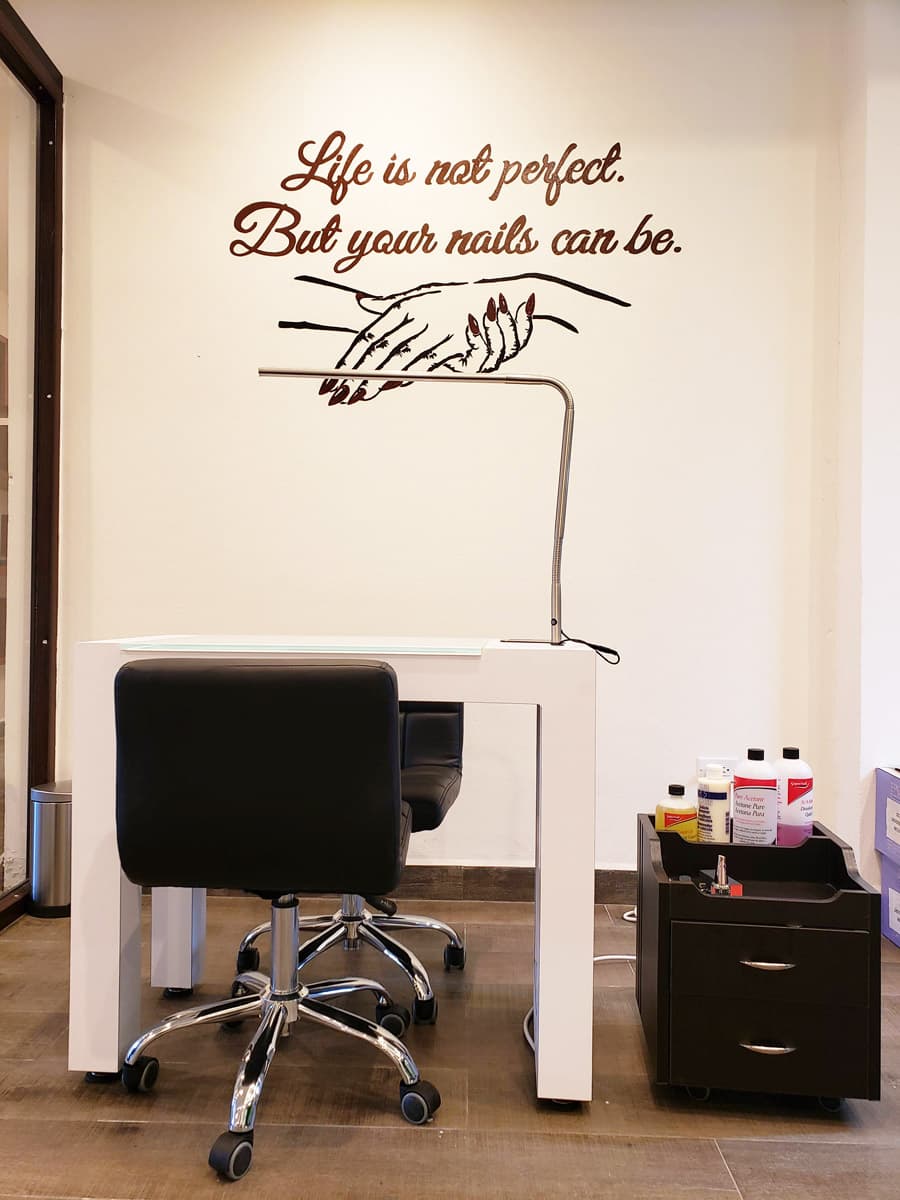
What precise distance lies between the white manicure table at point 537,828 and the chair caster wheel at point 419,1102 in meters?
0.20

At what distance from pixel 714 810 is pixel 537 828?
0.47 m

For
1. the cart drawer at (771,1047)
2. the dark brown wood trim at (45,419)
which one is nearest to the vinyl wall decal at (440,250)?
the dark brown wood trim at (45,419)

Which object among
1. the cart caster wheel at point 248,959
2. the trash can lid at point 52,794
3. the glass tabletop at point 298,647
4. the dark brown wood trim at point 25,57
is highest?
the dark brown wood trim at point 25,57

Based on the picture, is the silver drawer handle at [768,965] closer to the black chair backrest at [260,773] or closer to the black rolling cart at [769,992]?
the black rolling cart at [769,992]

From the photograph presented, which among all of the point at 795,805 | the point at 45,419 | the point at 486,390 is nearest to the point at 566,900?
the point at 795,805

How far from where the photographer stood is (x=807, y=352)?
8.92 ft

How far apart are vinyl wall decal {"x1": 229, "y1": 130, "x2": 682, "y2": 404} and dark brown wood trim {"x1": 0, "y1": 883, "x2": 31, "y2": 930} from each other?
5.69ft

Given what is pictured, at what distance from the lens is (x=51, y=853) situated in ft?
8.38

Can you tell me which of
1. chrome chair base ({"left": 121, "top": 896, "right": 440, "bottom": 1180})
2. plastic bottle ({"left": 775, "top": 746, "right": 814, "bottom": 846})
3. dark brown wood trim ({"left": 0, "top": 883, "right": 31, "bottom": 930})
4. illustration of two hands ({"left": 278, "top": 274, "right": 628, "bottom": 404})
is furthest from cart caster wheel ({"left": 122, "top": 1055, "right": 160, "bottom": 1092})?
illustration of two hands ({"left": 278, "top": 274, "right": 628, "bottom": 404})

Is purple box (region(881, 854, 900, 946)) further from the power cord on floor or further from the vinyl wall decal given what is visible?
the vinyl wall decal

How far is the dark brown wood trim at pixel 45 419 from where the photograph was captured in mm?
2697

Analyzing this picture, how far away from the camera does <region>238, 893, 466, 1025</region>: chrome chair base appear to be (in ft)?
6.29

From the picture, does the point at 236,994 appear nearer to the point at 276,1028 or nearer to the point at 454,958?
the point at 276,1028

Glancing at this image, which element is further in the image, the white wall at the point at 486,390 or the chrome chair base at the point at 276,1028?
the white wall at the point at 486,390
